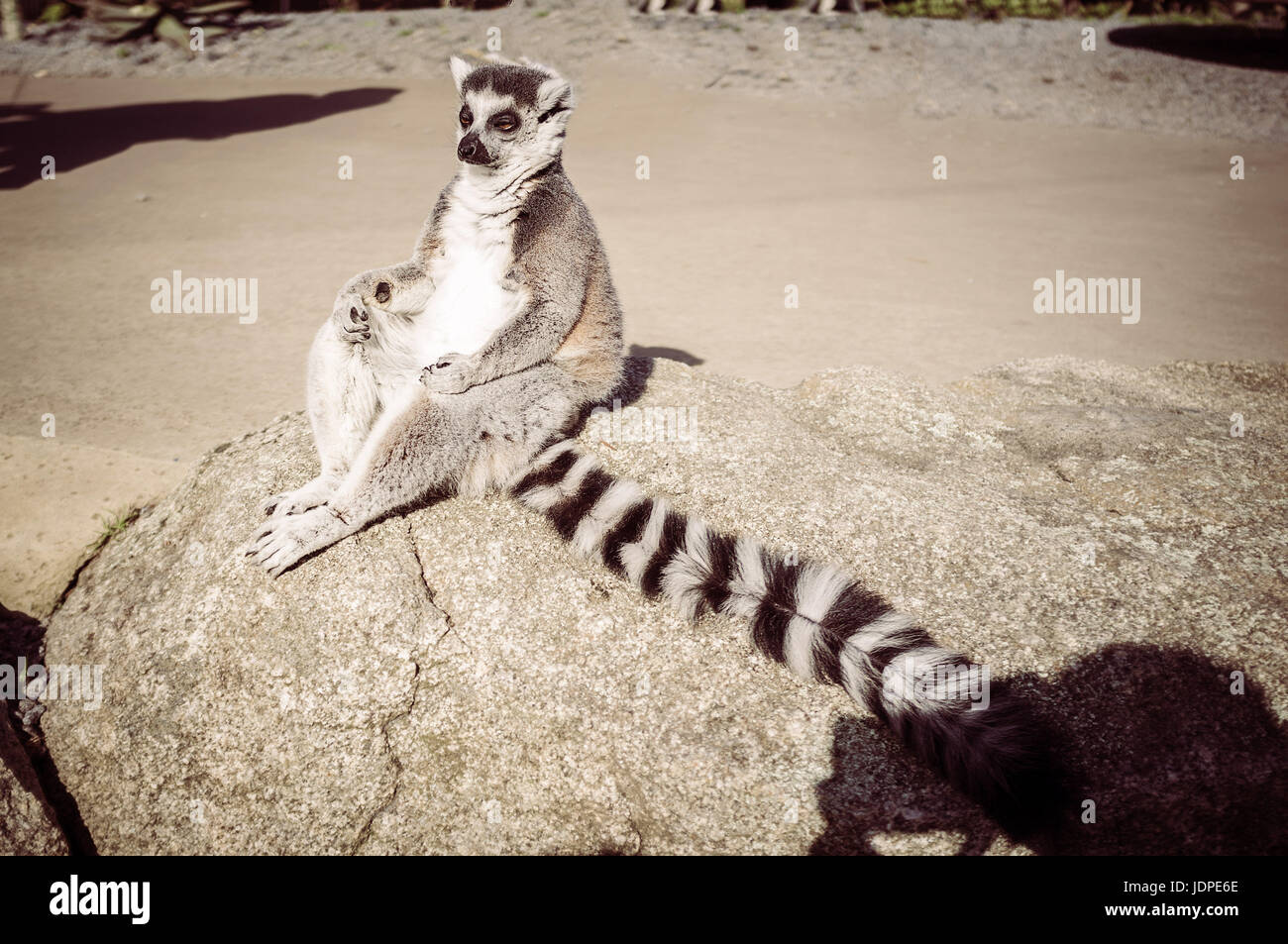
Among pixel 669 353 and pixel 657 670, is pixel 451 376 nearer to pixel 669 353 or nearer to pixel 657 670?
pixel 657 670

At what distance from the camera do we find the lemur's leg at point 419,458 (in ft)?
10.8

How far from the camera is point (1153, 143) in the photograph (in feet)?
45.2

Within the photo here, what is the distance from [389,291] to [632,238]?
6278mm

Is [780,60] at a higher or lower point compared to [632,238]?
higher

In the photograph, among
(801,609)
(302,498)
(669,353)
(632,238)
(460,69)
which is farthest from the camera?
(632,238)

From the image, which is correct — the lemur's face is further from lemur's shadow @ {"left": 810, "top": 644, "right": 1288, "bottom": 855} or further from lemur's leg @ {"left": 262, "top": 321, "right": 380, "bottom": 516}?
lemur's shadow @ {"left": 810, "top": 644, "right": 1288, "bottom": 855}

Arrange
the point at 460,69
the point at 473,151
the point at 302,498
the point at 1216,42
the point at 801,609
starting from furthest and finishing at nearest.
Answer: the point at 1216,42 < the point at 460,69 < the point at 473,151 < the point at 302,498 < the point at 801,609

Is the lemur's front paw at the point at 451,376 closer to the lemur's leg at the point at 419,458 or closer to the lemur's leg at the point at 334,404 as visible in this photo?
the lemur's leg at the point at 419,458

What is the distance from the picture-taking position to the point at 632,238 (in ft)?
31.4

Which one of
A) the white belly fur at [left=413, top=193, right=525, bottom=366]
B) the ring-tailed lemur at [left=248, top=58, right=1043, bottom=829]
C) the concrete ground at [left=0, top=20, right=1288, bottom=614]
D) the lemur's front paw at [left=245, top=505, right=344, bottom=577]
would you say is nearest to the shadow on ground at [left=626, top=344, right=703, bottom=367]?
the concrete ground at [left=0, top=20, right=1288, bottom=614]

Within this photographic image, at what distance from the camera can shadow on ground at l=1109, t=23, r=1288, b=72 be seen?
1794 centimetres

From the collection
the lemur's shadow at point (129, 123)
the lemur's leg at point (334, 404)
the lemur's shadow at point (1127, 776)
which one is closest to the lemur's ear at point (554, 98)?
the lemur's leg at point (334, 404)

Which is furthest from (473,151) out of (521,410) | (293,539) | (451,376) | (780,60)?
(780,60)

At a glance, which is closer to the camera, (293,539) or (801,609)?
(801,609)
